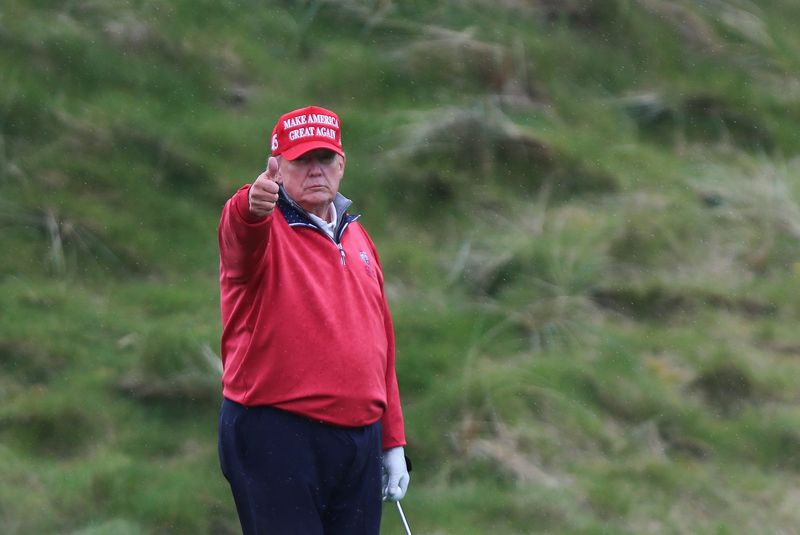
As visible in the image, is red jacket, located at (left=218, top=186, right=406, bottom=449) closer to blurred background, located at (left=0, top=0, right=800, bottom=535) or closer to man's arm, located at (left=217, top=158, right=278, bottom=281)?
man's arm, located at (left=217, top=158, right=278, bottom=281)

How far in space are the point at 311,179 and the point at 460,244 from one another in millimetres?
3708

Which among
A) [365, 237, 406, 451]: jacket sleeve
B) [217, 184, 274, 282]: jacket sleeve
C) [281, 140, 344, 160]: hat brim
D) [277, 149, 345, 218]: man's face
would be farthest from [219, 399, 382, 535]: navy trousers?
[281, 140, 344, 160]: hat brim

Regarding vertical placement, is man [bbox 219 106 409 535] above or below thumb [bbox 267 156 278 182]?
below

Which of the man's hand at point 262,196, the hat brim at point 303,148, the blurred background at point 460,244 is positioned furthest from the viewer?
the blurred background at point 460,244

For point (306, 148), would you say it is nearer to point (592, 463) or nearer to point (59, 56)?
point (592, 463)

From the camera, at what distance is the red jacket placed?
362 centimetres

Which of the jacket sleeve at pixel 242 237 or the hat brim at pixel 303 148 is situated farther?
the hat brim at pixel 303 148

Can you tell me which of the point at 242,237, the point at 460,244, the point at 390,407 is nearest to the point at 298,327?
the point at 242,237

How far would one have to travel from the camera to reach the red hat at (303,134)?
12.5ft

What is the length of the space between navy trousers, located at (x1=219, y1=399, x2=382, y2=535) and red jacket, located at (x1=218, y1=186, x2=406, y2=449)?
5 centimetres

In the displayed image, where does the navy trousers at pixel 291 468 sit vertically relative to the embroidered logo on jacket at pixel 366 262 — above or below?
below

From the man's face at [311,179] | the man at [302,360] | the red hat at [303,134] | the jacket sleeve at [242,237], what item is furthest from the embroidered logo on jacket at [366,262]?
the jacket sleeve at [242,237]

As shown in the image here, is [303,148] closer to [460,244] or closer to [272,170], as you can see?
[272,170]

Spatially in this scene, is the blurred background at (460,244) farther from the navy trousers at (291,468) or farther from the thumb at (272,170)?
the thumb at (272,170)
